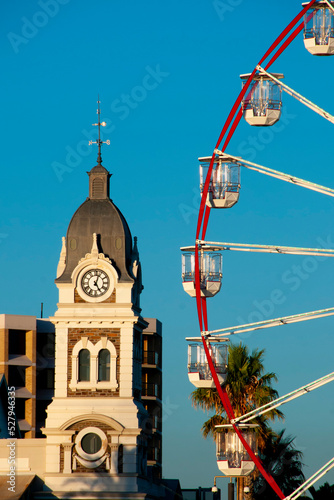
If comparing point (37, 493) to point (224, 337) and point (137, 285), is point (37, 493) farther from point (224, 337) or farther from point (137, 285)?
point (224, 337)

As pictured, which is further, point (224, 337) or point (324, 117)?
point (224, 337)

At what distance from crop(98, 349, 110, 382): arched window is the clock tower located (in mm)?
47

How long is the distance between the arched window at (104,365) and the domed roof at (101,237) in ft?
11.5

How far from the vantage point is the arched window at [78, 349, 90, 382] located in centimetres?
6725

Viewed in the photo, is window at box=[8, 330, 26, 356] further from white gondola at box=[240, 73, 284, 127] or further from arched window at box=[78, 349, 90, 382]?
white gondola at box=[240, 73, 284, 127]

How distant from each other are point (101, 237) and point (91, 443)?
9.77 m

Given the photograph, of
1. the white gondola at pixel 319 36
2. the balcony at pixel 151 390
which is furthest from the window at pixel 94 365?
the balcony at pixel 151 390

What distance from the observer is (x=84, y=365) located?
67.3m

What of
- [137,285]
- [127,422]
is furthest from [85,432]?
[137,285]

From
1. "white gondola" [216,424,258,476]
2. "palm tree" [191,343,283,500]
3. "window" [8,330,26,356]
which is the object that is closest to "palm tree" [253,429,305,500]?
"palm tree" [191,343,283,500]

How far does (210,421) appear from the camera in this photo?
2830 inches

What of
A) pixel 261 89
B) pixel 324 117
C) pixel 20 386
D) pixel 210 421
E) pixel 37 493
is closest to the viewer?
pixel 324 117

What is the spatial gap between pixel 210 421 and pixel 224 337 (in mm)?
19877

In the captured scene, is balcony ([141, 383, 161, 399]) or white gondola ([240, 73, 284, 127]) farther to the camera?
balcony ([141, 383, 161, 399])
